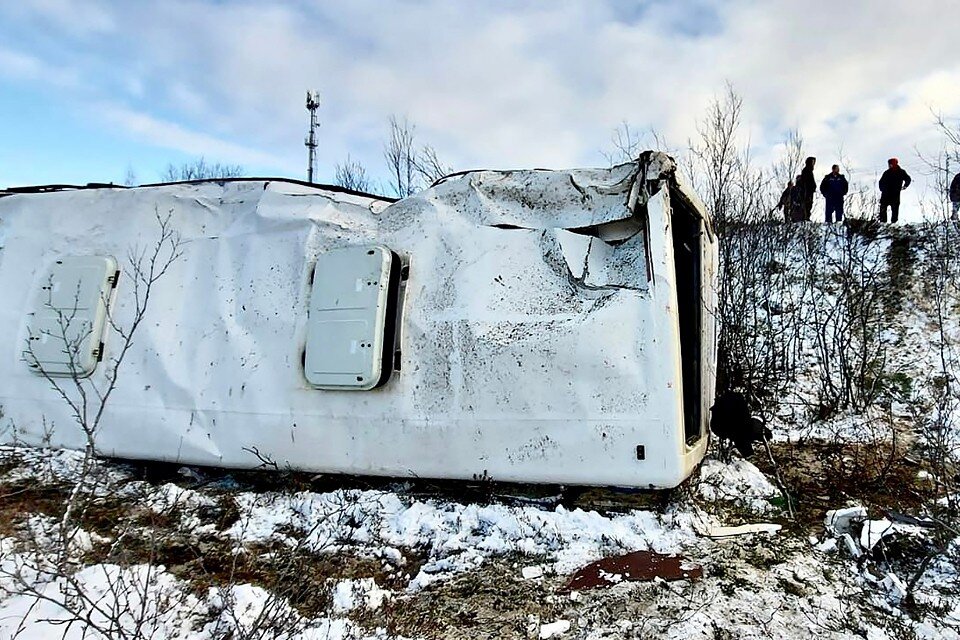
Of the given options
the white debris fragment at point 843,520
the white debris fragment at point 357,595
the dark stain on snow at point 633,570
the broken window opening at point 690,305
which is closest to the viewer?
the white debris fragment at point 357,595

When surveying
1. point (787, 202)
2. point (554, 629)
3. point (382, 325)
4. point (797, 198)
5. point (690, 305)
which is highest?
point (797, 198)

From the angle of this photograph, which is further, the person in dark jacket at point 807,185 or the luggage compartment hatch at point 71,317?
the person in dark jacket at point 807,185

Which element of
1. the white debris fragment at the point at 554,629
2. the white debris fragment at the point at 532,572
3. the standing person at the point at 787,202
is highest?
the standing person at the point at 787,202

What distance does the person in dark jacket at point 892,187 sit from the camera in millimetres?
10633

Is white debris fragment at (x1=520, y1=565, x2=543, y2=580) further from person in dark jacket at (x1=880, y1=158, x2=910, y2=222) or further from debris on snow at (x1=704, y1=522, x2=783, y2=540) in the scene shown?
person in dark jacket at (x1=880, y1=158, x2=910, y2=222)

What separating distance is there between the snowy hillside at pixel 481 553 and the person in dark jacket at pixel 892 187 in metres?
7.89

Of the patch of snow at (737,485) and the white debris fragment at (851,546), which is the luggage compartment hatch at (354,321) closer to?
the patch of snow at (737,485)

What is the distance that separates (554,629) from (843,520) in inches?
74.7

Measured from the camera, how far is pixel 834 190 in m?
11.0

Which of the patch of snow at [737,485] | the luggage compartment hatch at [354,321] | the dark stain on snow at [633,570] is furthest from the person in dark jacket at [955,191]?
the luggage compartment hatch at [354,321]

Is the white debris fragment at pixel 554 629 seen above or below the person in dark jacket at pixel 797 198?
below

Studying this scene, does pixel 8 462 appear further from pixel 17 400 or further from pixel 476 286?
pixel 476 286

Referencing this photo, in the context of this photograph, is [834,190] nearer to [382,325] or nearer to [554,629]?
[382,325]

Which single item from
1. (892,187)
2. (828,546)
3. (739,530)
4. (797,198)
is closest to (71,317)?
(739,530)
